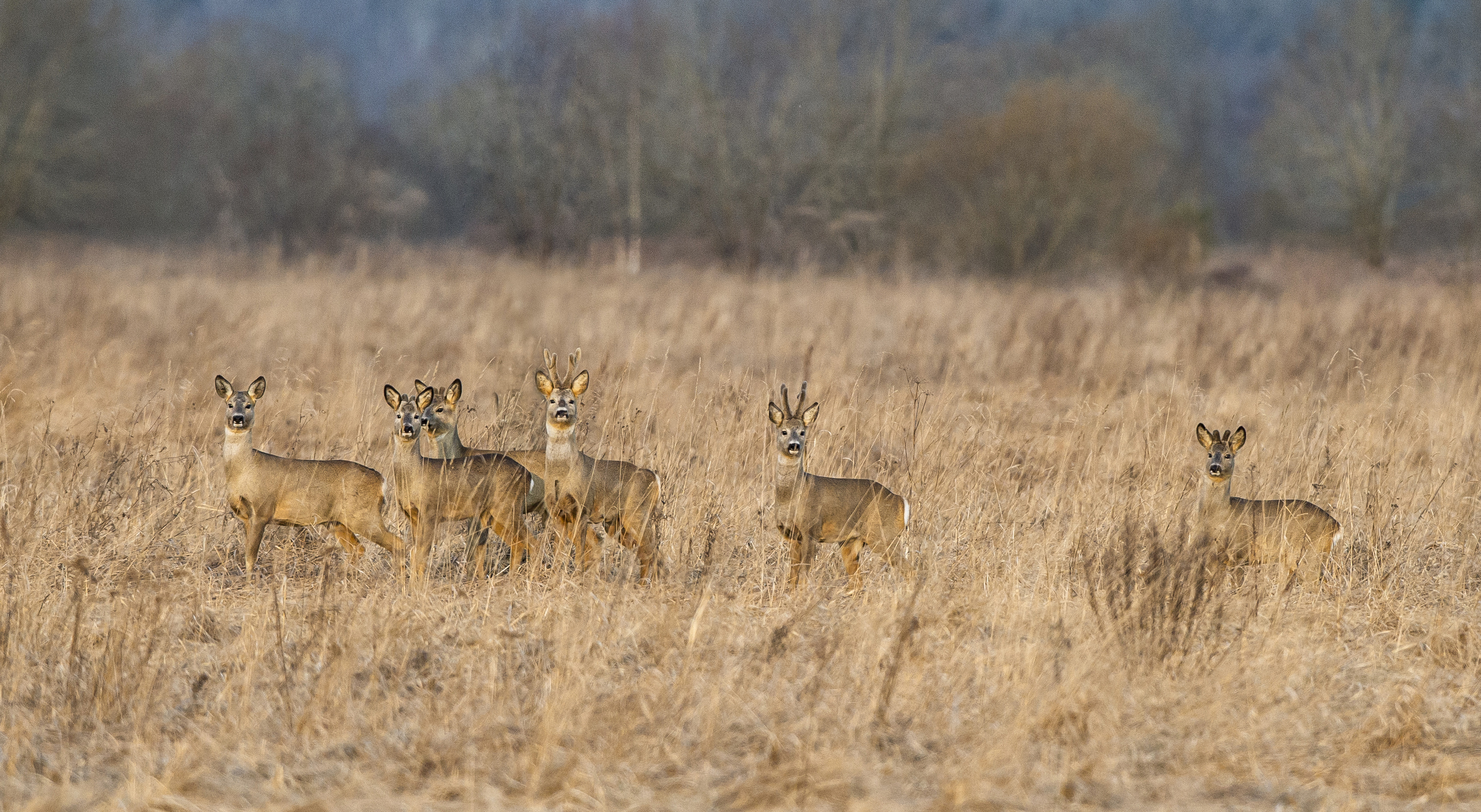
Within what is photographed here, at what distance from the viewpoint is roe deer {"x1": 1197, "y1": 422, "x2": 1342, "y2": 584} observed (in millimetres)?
5254

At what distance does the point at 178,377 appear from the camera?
31.0 feet

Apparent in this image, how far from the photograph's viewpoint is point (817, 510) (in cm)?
522

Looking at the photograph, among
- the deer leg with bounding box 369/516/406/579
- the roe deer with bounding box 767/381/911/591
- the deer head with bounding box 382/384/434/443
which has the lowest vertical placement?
the deer leg with bounding box 369/516/406/579

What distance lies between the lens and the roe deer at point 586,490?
Answer: 17.5 ft

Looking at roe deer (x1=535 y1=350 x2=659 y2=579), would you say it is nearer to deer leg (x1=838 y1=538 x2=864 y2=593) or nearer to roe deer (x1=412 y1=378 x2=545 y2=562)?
roe deer (x1=412 y1=378 x2=545 y2=562)

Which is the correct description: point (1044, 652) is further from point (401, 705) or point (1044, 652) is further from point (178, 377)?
point (178, 377)

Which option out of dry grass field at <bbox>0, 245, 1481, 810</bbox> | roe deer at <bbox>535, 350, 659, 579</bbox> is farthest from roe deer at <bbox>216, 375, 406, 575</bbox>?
roe deer at <bbox>535, 350, 659, 579</bbox>

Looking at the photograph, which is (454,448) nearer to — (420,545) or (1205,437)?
(420,545)

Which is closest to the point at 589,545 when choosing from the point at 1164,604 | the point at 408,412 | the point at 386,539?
the point at 386,539

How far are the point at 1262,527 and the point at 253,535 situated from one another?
13.0 ft

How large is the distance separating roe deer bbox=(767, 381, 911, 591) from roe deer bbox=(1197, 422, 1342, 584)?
1215 millimetres

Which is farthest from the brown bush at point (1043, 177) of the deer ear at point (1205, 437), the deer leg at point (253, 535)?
the deer leg at point (253, 535)

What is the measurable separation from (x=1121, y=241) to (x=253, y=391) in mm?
16174

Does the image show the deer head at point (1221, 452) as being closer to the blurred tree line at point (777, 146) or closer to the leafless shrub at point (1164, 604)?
the leafless shrub at point (1164, 604)
